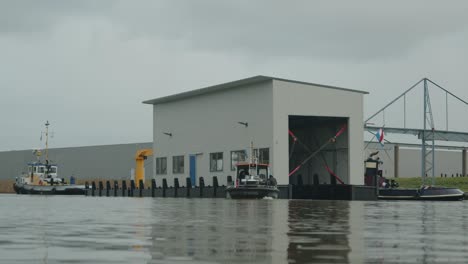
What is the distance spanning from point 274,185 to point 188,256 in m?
39.4

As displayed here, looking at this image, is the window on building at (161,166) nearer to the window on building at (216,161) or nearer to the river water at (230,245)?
the window on building at (216,161)

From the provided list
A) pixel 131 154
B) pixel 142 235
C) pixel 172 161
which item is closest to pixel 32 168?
pixel 131 154

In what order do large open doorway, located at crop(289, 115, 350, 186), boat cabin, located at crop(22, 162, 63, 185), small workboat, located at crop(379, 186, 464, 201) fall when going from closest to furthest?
small workboat, located at crop(379, 186, 464, 201)
large open doorway, located at crop(289, 115, 350, 186)
boat cabin, located at crop(22, 162, 63, 185)

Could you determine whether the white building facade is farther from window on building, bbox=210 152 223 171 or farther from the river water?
the river water

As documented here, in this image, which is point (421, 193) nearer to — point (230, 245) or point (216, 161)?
point (216, 161)

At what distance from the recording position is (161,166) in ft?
219

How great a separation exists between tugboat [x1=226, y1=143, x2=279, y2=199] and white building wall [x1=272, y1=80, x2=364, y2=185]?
5.05 feet

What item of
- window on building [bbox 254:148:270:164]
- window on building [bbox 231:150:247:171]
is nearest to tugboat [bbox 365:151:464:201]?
window on building [bbox 254:148:270:164]

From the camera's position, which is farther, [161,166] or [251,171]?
[161,166]

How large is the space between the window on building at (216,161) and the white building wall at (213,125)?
0.33 m

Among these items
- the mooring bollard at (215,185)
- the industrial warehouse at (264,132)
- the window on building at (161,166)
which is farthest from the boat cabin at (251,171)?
the window on building at (161,166)

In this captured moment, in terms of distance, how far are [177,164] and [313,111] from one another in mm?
15580

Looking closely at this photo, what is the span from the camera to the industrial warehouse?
5144 cm

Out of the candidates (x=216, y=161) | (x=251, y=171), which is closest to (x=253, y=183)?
(x=251, y=171)
